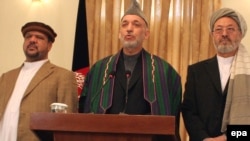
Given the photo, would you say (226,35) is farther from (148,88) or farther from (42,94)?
(42,94)

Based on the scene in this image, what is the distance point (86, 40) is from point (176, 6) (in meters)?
1.09

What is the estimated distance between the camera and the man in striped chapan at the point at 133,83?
3154 millimetres

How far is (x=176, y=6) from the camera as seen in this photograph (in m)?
5.11

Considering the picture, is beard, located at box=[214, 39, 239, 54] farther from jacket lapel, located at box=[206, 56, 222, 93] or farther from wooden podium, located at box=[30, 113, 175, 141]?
wooden podium, located at box=[30, 113, 175, 141]

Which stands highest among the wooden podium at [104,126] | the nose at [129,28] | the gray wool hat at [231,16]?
the gray wool hat at [231,16]

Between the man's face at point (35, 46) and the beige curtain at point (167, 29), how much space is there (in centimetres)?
131

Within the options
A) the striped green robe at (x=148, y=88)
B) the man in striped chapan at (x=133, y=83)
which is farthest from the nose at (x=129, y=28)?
the striped green robe at (x=148, y=88)

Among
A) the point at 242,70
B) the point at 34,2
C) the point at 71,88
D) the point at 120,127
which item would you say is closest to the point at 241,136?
the point at 120,127

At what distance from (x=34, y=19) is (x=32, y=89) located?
2019 mm

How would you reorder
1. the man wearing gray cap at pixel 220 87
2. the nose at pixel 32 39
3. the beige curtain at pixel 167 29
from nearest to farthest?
the man wearing gray cap at pixel 220 87, the nose at pixel 32 39, the beige curtain at pixel 167 29

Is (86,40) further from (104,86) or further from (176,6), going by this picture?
(104,86)

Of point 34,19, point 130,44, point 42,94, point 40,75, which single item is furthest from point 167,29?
point 42,94

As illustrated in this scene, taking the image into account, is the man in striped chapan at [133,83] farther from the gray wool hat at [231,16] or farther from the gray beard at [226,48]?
the gray wool hat at [231,16]

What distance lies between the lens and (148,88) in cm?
319
